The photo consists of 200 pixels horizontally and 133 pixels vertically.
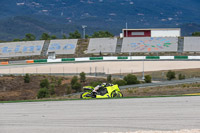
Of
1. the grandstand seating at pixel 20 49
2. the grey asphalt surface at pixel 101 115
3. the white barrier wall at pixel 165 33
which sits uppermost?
the white barrier wall at pixel 165 33

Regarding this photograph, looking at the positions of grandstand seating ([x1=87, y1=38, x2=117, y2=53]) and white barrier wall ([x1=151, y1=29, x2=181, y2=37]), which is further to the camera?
white barrier wall ([x1=151, y1=29, x2=181, y2=37])

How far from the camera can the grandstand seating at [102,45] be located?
321ft

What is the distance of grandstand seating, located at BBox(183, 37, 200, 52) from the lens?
93500 mm

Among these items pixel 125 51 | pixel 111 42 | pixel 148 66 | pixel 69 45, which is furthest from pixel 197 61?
pixel 69 45

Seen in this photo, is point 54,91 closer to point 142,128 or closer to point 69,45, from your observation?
point 142,128

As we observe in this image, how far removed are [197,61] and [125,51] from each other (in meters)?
21.3

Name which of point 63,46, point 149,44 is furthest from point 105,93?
point 63,46

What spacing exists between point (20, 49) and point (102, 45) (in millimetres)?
23012

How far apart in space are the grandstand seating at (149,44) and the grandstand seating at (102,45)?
2.90 meters

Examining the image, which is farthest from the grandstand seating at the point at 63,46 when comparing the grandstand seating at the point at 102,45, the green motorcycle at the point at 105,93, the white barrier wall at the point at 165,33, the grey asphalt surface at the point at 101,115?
the grey asphalt surface at the point at 101,115

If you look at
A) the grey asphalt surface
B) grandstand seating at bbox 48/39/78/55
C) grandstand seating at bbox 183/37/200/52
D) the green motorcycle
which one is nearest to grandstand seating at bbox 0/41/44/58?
grandstand seating at bbox 48/39/78/55

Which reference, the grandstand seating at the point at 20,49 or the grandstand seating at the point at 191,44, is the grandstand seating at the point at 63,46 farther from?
the grandstand seating at the point at 191,44

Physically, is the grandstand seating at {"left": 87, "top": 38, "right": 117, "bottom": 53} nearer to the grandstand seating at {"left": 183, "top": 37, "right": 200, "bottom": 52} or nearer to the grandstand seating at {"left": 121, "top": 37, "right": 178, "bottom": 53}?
the grandstand seating at {"left": 121, "top": 37, "right": 178, "bottom": 53}

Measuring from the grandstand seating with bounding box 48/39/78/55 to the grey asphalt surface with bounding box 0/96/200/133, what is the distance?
78.5m
